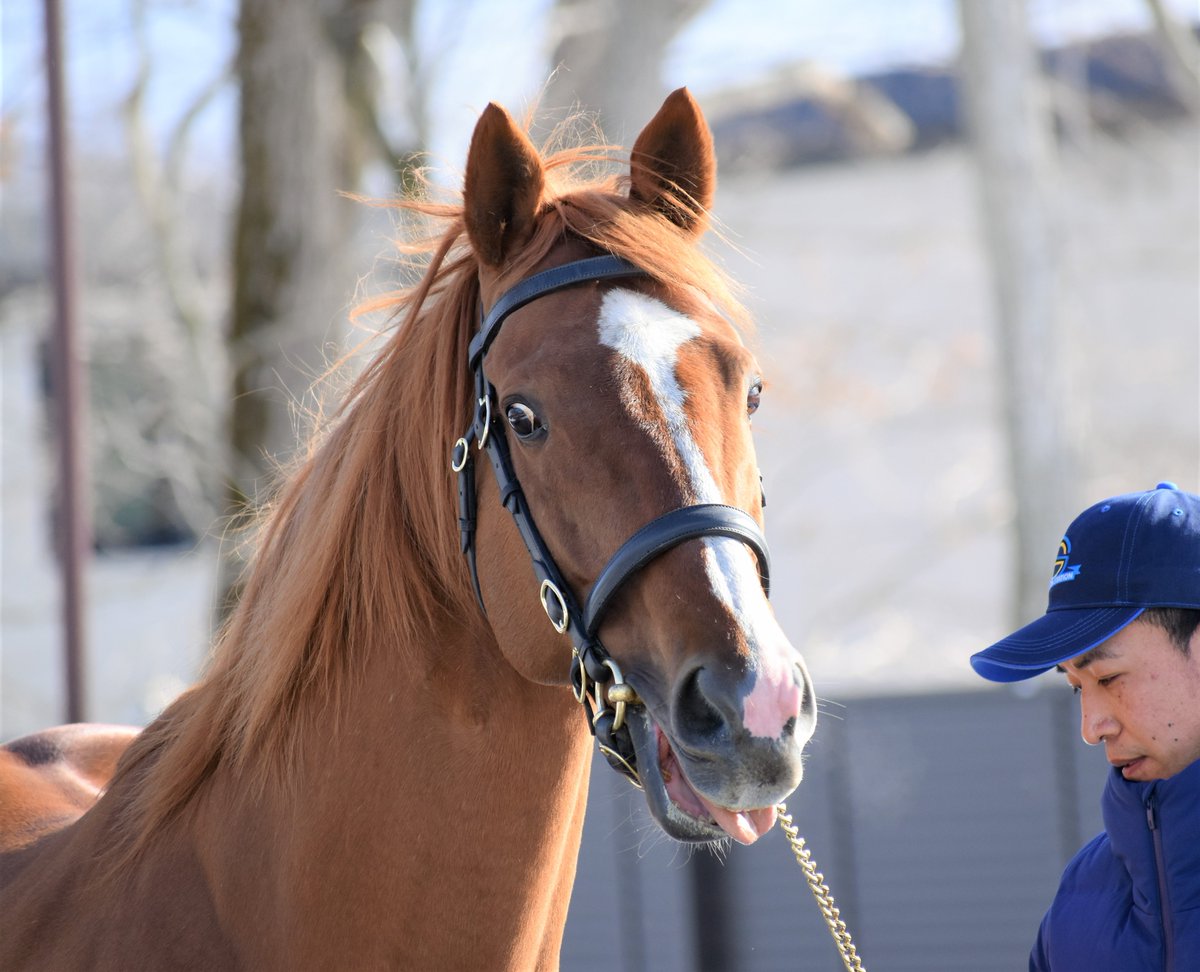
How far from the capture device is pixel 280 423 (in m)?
7.17

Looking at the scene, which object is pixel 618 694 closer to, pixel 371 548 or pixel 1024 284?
pixel 371 548

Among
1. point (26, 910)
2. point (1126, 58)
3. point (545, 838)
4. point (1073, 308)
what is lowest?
point (26, 910)

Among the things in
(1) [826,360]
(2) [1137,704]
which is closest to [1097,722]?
(2) [1137,704]

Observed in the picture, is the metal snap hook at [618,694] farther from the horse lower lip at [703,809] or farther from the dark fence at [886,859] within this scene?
the dark fence at [886,859]

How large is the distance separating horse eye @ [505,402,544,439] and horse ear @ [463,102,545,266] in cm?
35

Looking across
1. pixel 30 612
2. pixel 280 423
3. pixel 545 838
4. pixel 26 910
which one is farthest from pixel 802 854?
pixel 30 612

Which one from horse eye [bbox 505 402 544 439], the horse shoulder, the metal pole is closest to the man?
horse eye [bbox 505 402 544 439]

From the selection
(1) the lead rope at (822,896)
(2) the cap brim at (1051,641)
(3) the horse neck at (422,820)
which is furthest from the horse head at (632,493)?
(2) the cap brim at (1051,641)

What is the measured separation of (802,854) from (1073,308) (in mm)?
13499

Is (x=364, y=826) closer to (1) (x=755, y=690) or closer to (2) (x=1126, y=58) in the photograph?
(1) (x=755, y=690)

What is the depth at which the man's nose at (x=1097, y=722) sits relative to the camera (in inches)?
79.5

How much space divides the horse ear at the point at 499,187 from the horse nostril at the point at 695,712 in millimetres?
897

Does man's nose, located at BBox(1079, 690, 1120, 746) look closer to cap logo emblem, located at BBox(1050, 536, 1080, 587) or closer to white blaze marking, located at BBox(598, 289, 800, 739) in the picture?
cap logo emblem, located at BBox(1050, 536, 1080, 587)

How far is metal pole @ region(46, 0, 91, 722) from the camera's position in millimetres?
6332
